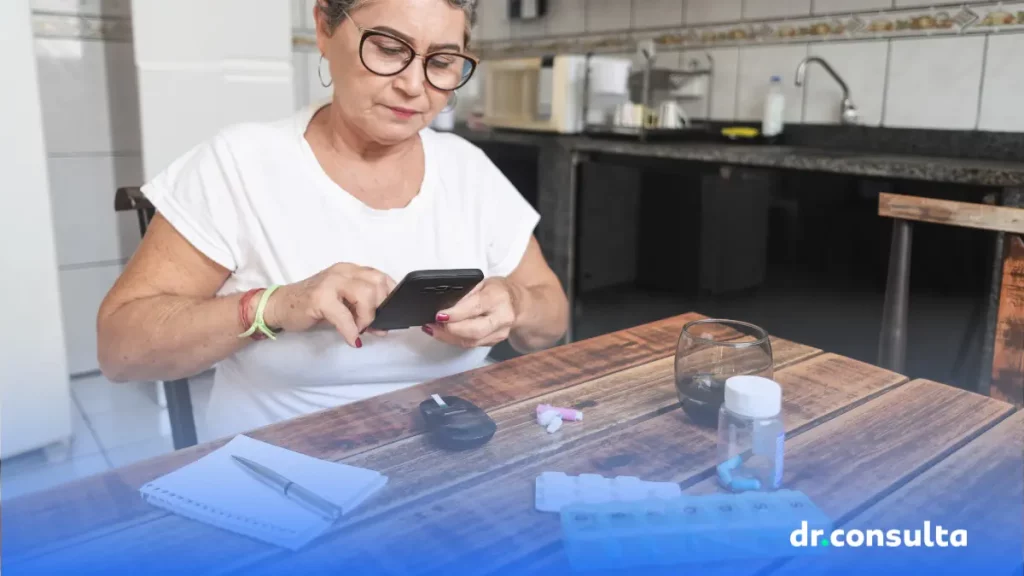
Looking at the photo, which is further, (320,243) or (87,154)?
(87,154)

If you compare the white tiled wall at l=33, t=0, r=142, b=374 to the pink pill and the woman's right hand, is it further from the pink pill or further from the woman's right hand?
the pink pill

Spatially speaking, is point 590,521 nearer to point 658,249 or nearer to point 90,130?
point 658,249

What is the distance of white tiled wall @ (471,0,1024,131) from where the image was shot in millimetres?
2012

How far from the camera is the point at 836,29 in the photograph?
229cm

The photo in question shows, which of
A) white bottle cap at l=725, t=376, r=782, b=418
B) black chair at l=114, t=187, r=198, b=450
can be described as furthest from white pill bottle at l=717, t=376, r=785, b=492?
black chair at l=114, t=187, r=198, b=450

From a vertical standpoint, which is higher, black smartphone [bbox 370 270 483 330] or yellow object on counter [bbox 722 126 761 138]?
yellow object on counter [bbox 722 126 761 138]

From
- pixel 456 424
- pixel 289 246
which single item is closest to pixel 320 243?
pixel 289 246

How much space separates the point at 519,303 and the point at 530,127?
171cm

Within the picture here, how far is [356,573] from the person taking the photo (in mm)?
562

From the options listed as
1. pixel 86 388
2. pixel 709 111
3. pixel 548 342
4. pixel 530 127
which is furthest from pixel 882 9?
pixel 86 388

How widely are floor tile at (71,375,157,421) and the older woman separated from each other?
1.56 metres

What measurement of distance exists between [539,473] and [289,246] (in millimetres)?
588

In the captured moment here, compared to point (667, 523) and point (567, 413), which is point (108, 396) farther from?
point (667, 523)
